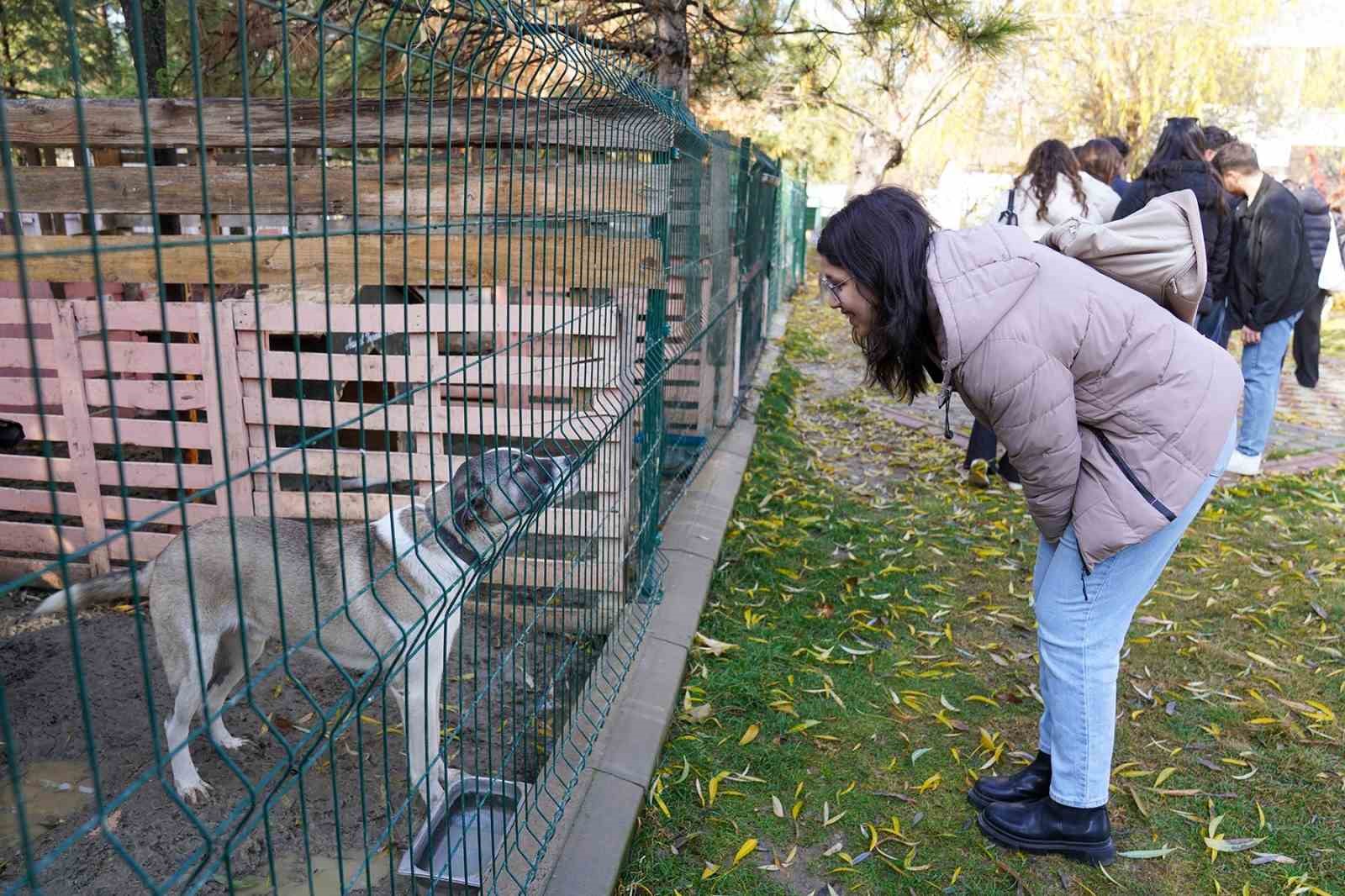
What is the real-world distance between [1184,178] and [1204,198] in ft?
0.85

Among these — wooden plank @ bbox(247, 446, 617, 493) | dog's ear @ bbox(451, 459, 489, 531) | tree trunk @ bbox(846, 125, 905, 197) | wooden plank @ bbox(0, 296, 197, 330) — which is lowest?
wooden plank @ bbox(247, 446, 617, 493)

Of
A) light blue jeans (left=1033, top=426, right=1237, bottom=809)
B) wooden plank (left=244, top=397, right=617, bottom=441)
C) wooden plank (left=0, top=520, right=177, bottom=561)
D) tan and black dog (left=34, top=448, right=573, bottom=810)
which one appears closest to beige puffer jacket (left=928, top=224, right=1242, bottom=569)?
light blue jeans (left=1033, top=426, right=1237, bottom=809)

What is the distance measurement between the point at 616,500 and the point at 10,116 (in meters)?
3.48

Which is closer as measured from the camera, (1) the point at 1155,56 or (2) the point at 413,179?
(2) the point at 413,179

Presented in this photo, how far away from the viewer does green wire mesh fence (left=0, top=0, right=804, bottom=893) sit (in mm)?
2984

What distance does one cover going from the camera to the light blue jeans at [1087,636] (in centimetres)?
299

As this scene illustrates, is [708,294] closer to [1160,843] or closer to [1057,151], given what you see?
[1057,151]

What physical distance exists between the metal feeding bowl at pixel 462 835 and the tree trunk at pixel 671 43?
5756mm

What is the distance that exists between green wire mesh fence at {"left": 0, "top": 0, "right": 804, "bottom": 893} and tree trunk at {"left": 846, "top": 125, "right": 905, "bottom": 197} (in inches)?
441

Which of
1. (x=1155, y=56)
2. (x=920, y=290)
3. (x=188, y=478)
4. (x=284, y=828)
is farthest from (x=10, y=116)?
(x=1155, y=56)

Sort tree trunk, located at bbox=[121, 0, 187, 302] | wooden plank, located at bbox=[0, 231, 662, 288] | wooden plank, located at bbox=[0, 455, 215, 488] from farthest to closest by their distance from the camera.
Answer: tree trunk, located at bbox=[121, 0, 187, 302], wooden plank, located at bbox=[0, 455, 215, 488], wooden plank, located at bbox=[0, 231, 662, 288]

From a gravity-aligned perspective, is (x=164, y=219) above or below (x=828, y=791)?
above

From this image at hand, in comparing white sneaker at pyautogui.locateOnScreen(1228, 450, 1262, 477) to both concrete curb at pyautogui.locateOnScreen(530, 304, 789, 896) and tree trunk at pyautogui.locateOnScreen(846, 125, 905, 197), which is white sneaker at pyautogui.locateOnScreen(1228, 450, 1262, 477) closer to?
concrete curb at pyautogui.locateOnScreen(530, 304, 789, 896)

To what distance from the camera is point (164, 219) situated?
5.92m
